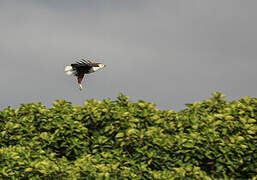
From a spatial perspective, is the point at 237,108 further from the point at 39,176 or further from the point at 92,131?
the point at 39,176

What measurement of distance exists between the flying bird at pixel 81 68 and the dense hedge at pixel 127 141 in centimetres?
140

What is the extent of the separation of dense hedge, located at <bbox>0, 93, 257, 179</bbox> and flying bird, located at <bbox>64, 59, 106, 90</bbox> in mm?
1397

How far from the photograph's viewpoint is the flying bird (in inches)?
532

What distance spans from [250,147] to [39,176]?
5106 mm

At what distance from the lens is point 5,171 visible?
10.0m

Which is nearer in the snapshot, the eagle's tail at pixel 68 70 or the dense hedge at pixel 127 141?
the dense hedge at pixel 127 141

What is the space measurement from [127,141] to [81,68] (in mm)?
3730

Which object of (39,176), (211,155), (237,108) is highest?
(237,108)

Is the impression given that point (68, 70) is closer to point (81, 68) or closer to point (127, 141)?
point (81, 68)

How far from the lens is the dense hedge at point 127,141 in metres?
10.0

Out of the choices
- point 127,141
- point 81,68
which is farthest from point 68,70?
point 127,141

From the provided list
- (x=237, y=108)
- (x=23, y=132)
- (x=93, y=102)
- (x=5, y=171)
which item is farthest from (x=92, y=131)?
(x=237, y=108)

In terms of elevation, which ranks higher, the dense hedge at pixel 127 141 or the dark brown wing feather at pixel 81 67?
the dark brown wing feather at pixel 81 67

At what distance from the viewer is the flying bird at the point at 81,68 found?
1352cm
